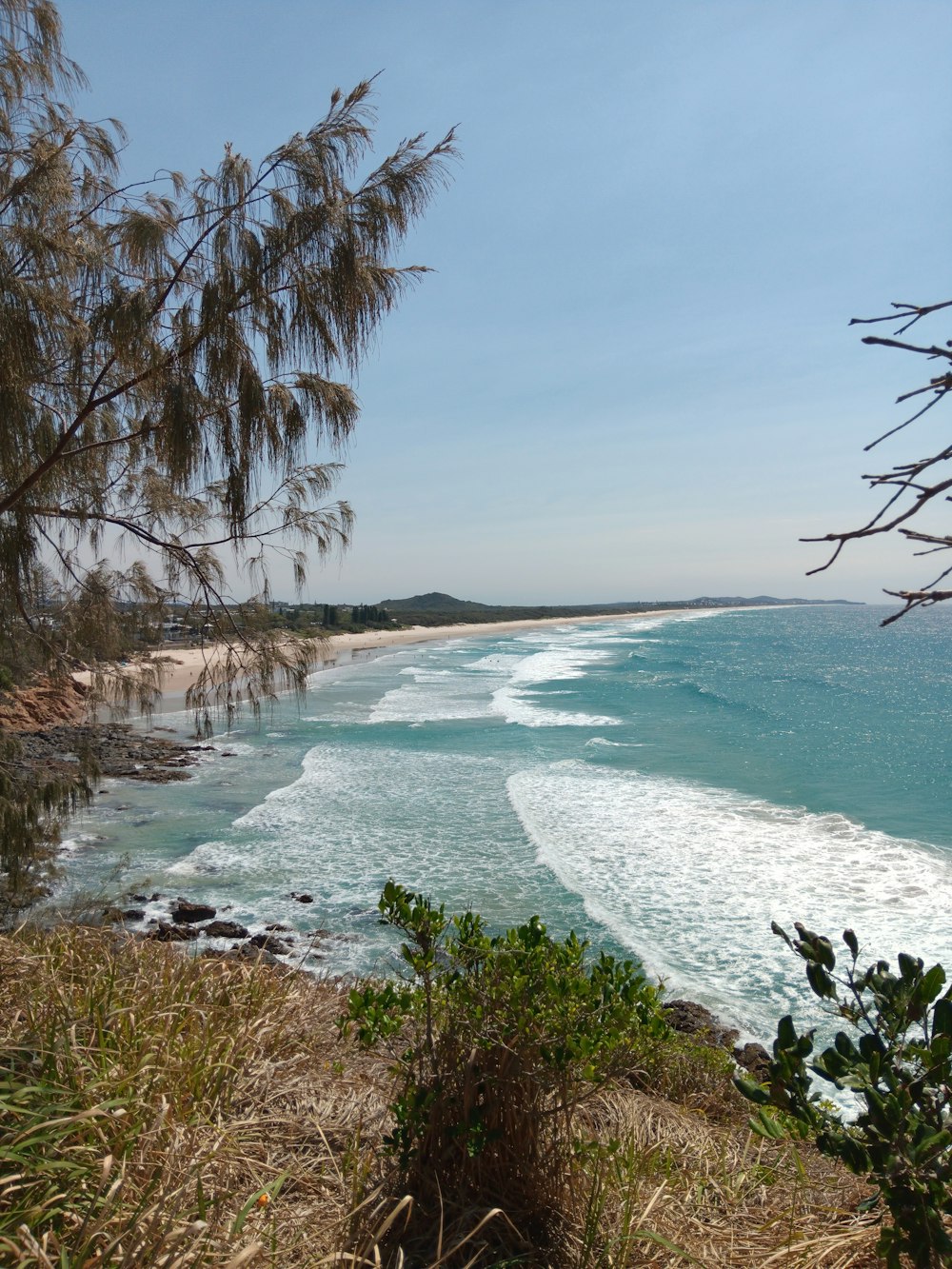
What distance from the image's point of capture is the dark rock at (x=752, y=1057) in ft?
21.7

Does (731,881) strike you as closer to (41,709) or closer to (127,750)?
(127,750)

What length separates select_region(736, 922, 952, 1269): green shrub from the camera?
1.56 m

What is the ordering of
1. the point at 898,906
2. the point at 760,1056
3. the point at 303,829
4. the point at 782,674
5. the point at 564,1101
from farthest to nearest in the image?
the point at 782,674 → the point at 303,829 → the point at 898,906 → the point at 760,1056 → the point at 564,1101

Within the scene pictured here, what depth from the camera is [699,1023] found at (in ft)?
Answer: 24.7

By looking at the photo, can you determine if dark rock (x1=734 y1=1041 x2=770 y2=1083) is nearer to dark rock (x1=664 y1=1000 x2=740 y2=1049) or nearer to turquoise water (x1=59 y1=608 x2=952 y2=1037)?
dark rock (x1=664 y1=1000 x2=740 y2=1049)

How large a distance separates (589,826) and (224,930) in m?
6.67

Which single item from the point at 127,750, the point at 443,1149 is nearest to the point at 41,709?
the point at 127,750

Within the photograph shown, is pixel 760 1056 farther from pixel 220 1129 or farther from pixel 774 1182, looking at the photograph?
pixel 220 1129

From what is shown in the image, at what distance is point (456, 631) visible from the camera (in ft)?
257

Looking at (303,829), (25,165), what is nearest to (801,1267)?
(25,165)

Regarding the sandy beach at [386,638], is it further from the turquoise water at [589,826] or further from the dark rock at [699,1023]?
the dark rock at [699,1023]

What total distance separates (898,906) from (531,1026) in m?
9.86

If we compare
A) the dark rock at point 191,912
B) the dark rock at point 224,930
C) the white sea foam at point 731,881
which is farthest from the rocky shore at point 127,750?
the white sea foam at point 731,881

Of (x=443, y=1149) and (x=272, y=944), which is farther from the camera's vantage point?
(x=272, y=944)
